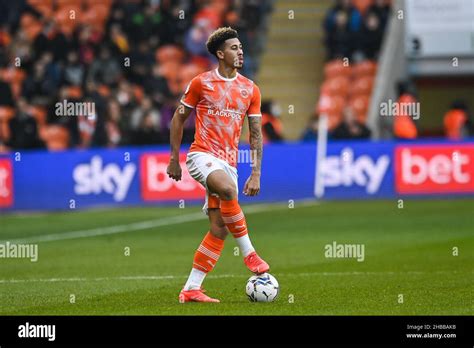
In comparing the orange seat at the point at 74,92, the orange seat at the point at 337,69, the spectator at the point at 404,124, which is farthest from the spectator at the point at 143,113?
the spectator at the point at 404,124

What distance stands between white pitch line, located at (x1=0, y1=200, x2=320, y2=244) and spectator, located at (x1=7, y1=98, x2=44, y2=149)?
16.8 feet

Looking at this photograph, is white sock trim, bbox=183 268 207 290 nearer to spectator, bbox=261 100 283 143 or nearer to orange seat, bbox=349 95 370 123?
spectator, bbox=261 100 283 143

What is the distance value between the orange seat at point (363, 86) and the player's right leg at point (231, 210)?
19608mm

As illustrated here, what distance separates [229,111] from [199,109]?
29cm

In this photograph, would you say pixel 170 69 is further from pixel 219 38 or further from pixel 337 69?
pixel 219 38

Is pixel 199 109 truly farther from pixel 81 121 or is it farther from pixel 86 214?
pixel 81 121

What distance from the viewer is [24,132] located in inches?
1109

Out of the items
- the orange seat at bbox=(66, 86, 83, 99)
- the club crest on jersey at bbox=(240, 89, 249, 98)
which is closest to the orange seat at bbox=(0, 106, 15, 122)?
the orange seat at bbox=(66, 86, 83, 99)

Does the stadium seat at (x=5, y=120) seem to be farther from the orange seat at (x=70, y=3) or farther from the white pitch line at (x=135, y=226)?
the white pitch line at (x=135, y=226)

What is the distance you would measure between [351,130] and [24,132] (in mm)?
7256

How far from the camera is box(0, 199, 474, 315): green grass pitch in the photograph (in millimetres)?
11672

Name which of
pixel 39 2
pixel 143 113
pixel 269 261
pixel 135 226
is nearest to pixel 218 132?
pixel 269 261

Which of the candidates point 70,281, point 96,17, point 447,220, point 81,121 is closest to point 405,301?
point 70,281

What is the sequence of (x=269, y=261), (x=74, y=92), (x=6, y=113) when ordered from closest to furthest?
1. (x=269, y=261)
2. (x=6, y=113)
3. (x=74, y=92)
